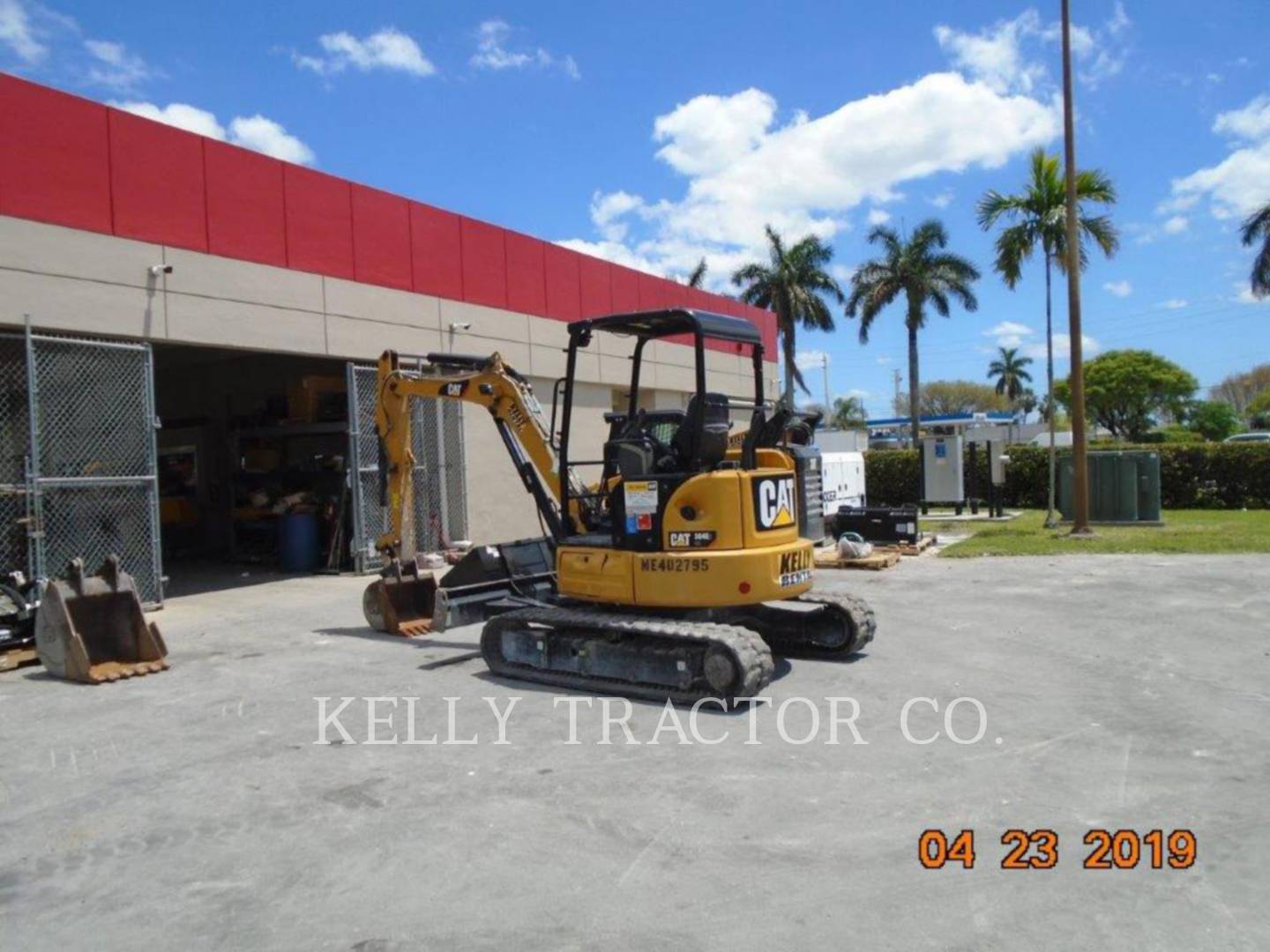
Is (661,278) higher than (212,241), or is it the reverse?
(661,278)

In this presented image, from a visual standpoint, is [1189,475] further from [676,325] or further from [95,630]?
[95,630]

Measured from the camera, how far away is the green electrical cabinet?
787 inches

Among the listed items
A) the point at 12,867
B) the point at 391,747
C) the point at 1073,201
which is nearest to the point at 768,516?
the point at 391,747

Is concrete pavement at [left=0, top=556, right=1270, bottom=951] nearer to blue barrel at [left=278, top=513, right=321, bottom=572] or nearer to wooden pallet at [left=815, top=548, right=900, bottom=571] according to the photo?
wooden pallet at [left=815, top=548, right=900, bottom=571]

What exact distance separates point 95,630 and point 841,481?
51.6 ft

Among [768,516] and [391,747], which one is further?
[768,516]

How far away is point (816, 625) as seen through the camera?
8305 mm

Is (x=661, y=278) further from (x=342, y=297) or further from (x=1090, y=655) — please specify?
(x=1090, y=655)

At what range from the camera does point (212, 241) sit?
12.5 meters

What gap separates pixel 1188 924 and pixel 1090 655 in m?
5.05

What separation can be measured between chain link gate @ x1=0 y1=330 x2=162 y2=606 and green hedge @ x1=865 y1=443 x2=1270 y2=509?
831 inches

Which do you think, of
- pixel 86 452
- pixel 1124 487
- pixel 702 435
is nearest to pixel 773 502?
pixel 702 435
